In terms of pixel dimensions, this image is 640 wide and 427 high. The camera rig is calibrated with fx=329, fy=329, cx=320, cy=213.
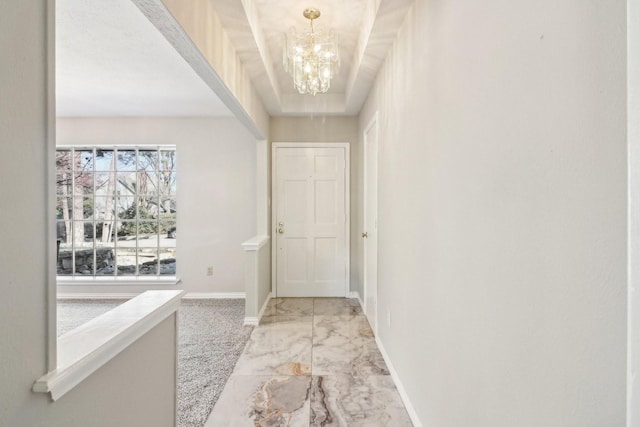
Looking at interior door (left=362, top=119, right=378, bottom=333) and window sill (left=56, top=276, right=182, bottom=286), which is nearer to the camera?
interior door (left=362, top=119, right=378, bottom=333)

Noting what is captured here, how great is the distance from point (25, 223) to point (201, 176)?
3787 millimetres

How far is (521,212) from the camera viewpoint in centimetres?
90

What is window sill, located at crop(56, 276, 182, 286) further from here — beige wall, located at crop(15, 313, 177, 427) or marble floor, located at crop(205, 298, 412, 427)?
beige wall, located at crop(15, 313, 177, 427)

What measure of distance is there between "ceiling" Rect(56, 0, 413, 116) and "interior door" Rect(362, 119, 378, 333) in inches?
21.4

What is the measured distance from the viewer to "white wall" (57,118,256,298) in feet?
14.2

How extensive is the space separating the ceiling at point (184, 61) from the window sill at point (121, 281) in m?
2.15

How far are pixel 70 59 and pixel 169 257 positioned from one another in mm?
2528

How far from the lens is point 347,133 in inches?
168

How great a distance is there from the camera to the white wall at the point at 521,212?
2.10ft

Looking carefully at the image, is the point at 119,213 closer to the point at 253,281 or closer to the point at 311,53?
the point at 253,281

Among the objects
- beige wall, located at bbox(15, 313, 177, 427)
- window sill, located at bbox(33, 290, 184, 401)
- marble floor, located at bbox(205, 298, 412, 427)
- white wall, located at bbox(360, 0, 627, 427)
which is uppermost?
white wall, located at bbox(360, 0, 627, 427)
